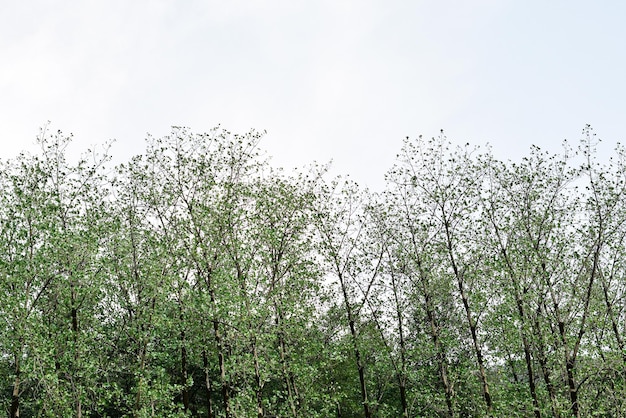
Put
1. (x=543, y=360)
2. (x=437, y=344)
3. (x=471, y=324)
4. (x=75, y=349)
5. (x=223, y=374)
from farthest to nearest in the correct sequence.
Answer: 1. (x=437, y=344)
2. (x=471, y=324)
3. (x=543, y=360)
4. (x=223, y=374)
5. (x=75, y=349)

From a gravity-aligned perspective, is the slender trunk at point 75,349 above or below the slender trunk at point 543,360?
above

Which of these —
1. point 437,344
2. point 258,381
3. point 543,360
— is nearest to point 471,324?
point 437,344

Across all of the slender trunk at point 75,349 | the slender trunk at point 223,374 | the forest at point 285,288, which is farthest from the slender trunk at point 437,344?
the slender trunk at point 75,349

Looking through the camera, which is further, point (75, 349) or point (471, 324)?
point (471, 324)

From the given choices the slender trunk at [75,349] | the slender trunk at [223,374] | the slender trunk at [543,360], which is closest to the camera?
the slender trunk at [543,360]

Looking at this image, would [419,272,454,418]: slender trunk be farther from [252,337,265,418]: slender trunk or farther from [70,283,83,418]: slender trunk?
[70,283,83,418]: slender trunk

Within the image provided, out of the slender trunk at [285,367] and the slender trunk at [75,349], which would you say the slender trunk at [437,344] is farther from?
the slender trunk at [75,349]

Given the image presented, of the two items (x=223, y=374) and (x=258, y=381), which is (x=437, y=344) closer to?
(x=258, y=381)

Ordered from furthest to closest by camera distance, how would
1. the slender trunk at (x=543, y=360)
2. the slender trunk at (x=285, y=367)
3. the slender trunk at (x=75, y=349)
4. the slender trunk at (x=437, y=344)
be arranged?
1. the slender trunk at (x=437, y=344)
2. the slender trunk at (x=285, y=367)
3. the slender trunk at (x=75, y=349)
4. the slender trunk at (x=543, y=360)

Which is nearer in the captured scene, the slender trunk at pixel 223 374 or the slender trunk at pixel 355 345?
the slender trunk at pixel 223 374

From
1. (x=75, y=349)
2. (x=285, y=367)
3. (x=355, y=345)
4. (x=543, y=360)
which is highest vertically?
(x=75, y=349)

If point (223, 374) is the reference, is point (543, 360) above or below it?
below

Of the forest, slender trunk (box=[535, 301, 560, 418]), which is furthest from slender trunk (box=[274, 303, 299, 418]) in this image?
slender trunk (box=[535, 301, 560, 418])

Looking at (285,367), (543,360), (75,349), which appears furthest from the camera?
(285,367)
